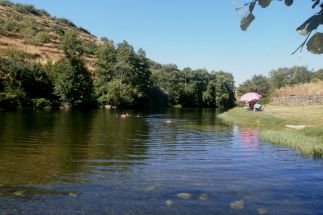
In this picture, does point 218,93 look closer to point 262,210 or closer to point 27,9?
point 27,9

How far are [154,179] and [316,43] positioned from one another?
438 inches

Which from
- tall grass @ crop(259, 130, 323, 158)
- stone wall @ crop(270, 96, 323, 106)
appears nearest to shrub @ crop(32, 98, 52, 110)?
stone wall @ crop(270, 96, 323, 106)

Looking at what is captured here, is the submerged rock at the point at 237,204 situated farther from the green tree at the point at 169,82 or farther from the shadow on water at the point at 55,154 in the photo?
the green tree at the point at 169,82

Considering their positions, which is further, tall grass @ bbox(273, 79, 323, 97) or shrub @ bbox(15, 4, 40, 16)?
shrub @ bbox(15, 4, 40, 16)

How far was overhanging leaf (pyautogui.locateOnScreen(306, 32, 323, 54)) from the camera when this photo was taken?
274cm

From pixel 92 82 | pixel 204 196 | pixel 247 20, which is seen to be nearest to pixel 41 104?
pixel 92 82

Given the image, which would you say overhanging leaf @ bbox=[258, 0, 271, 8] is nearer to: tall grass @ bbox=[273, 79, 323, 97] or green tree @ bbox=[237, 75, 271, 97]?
tall grass @ bbox=[273, 79, 323, 97]

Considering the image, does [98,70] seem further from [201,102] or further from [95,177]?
[95,177]

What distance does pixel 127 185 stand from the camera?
1237cm

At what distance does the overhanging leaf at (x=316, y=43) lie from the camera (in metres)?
2.74

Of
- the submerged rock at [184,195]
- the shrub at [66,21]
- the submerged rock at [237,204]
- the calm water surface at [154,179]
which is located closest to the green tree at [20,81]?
the calm water surface at [154,179]

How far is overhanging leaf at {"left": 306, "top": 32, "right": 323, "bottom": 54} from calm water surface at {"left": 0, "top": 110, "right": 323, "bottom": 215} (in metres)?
7.46

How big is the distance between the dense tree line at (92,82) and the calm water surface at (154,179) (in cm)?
4647

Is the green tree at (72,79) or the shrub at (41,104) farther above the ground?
the green tree at (72,79)
